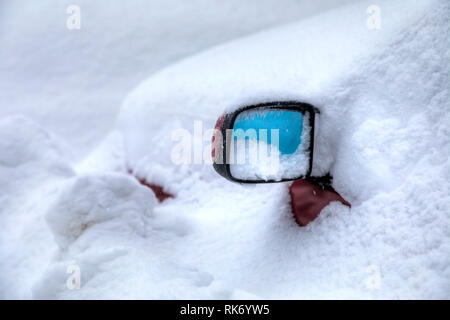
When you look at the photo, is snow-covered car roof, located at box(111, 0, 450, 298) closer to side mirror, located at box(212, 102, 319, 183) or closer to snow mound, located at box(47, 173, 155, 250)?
side mirror, located at box(212, 102, 319, 183)

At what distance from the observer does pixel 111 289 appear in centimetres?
140

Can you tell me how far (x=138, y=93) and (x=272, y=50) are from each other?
1.66 metres

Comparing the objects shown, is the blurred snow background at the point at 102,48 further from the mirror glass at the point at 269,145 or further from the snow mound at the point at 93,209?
the mirror glass at the point at 269,145

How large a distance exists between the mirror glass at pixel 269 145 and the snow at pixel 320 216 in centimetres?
7

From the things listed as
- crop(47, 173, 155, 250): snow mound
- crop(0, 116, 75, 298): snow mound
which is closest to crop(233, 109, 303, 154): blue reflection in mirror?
crop(47, 173, 155, 250): snow mound

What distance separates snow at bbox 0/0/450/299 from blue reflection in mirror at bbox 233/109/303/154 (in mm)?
70

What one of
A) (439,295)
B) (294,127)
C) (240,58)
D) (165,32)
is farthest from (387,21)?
(165,32)

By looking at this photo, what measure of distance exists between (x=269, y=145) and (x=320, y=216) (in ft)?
1.24

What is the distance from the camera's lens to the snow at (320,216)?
1.18m

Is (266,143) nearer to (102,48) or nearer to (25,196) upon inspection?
(25,196)

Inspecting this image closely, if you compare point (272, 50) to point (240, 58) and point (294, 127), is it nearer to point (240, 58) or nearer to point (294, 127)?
point (240, 58)

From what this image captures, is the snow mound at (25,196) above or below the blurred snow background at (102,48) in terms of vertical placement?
below

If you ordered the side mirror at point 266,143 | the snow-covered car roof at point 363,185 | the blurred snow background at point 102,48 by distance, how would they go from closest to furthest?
the snow-covered car roof at point 363,185, the side mirror at point 266,143, the blurred snow background at point 102,48

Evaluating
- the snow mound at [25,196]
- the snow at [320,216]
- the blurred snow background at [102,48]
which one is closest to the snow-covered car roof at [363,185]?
the snow at [320,216]
